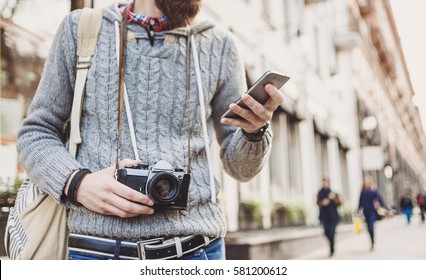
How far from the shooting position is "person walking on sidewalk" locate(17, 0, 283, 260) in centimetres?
96

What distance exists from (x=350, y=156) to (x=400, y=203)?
7.02 meters

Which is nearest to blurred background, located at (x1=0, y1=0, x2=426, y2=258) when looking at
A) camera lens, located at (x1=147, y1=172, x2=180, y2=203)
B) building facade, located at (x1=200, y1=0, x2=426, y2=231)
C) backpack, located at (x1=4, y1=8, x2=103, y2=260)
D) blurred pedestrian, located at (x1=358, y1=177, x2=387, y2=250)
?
building facade, located at (x1=200, y1=0, x2=426, y2=231)

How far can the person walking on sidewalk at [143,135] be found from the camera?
3.15 ft

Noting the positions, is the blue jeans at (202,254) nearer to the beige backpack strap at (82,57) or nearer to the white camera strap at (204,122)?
the white camera strap at (204,122)

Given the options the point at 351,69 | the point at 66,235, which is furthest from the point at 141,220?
the point at 351,69

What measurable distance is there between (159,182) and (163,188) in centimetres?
2

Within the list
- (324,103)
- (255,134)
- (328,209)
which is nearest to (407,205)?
(255,134)

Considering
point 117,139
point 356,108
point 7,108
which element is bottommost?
point 117,139

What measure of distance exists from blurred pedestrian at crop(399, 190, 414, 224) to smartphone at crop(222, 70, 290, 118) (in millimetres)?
1713

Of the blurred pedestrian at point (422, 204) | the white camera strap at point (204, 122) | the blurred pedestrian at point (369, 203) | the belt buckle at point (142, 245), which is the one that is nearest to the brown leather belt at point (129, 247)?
the belt buckle at point (142, 245)

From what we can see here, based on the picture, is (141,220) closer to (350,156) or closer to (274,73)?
(274,73)

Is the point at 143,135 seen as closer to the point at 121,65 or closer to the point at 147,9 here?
the point at 121,65

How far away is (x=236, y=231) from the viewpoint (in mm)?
4848

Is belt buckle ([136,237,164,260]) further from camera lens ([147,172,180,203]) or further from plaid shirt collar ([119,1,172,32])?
plaid shirt collar ([119,1,172,32])
